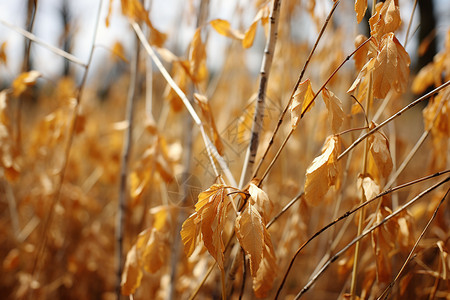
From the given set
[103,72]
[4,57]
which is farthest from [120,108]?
[4,57]

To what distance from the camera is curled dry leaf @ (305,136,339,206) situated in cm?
43

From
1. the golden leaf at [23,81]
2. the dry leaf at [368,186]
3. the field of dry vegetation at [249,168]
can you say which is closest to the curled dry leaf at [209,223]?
the field of dry vegetation at [249,168]

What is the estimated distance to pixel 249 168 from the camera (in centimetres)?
58

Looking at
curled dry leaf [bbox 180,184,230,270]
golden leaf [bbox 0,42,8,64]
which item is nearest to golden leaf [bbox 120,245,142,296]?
curled dry leaf [bbox 180,184,230,270]

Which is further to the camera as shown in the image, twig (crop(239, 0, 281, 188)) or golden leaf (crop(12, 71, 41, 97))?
golden leaf (crop(12, 71, 41, 97))

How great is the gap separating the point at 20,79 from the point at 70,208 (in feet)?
2.34

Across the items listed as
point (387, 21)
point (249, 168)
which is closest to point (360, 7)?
point (387, 21)

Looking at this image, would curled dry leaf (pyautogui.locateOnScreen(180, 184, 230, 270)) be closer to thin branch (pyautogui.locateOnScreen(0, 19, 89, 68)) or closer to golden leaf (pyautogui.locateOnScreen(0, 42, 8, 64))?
thin branch (pyautogui.locateOnScreen(0, 19, 89, 68))

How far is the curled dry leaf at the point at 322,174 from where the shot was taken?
16.9 inches

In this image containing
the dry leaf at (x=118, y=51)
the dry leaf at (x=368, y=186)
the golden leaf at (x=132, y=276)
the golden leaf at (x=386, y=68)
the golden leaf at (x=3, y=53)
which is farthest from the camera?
the golden leaf at (x=3, y=53)

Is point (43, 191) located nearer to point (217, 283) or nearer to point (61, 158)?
point (61, 158)

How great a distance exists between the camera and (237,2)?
103 cm

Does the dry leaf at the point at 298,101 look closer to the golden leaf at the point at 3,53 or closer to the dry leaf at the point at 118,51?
the dry leaf at the point at 118,51

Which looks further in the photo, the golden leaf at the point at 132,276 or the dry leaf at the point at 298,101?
the golden leaf at the point at 132,276
